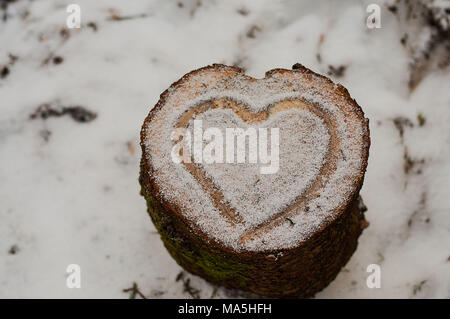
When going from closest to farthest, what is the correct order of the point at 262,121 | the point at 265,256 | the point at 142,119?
the point at 265,256 → the point at 262,121 → the point at 142,119

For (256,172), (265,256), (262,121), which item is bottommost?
(265,256)

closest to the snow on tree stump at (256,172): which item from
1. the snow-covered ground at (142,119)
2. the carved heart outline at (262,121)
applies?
the carved heart outline at (262,121)

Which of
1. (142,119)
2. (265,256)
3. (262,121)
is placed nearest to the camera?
(265,256)

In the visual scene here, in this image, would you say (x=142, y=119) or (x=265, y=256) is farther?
(x=142, y=119)

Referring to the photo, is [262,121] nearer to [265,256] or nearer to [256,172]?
[256,172]

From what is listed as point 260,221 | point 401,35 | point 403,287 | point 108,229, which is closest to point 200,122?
point 260,221

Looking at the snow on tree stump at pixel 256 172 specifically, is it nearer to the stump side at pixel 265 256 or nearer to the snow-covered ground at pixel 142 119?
the stump side at pixel 265 256

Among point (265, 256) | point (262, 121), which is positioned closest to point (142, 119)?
point (262, 121)

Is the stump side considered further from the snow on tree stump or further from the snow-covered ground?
the snow-covered ground

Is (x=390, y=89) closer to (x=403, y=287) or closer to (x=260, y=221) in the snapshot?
(x=403, y=287)
